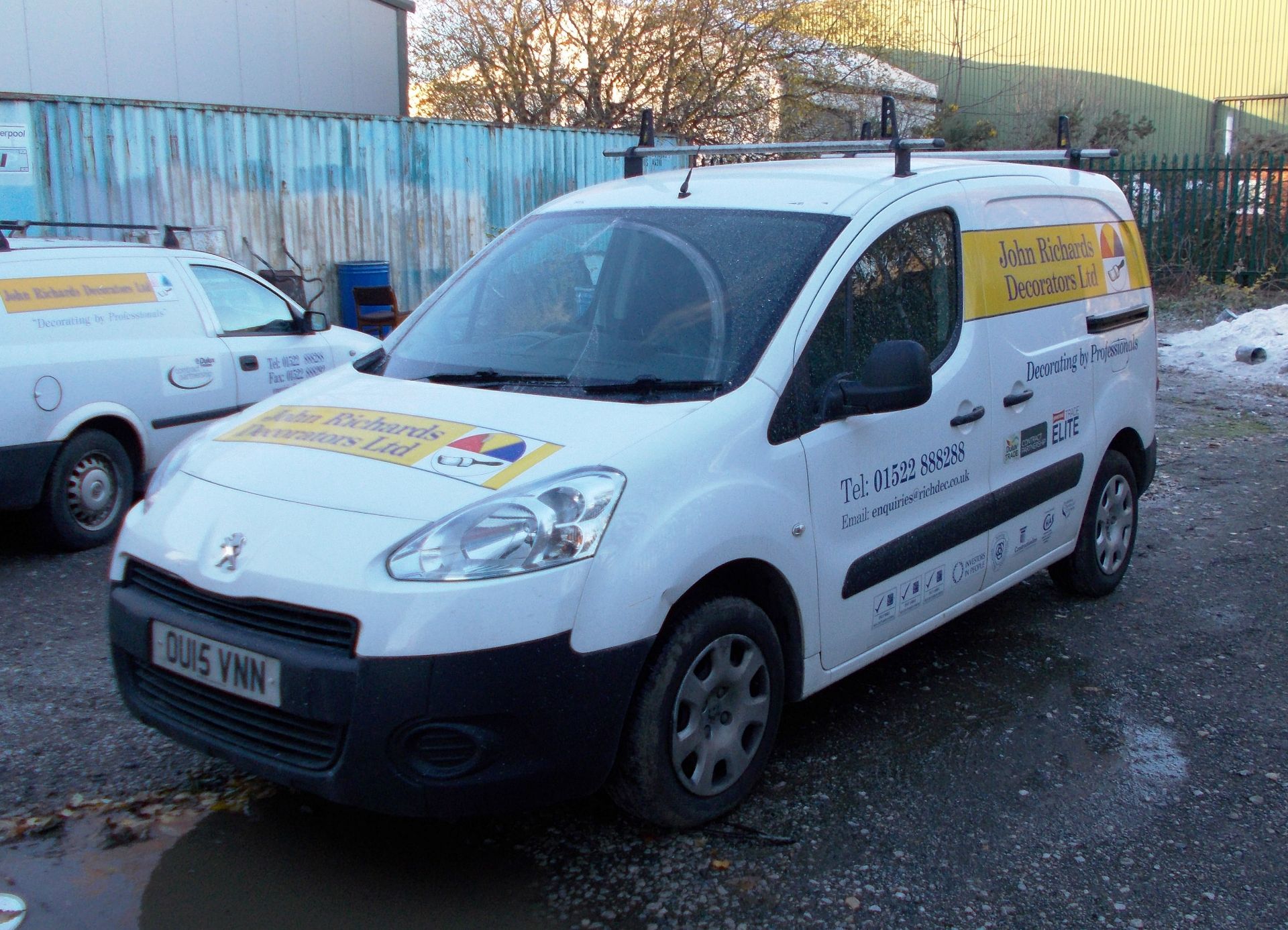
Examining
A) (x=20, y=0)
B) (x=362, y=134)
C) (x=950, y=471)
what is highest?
(x=20, y=0)

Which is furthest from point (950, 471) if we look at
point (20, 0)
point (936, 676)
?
A: point (20, 0)

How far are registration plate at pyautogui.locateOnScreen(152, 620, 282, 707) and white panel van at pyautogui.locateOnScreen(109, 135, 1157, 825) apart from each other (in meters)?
0.01

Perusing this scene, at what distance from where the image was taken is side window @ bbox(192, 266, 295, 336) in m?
7.18

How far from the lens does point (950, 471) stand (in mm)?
4109

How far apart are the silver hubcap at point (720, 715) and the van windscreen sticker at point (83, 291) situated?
14.5 feet

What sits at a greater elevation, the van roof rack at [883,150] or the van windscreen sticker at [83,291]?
the van roof rack at [883,150]

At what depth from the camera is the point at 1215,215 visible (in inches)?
664

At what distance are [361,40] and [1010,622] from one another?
13.9 m

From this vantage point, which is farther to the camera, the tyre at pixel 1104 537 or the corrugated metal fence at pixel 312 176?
the corrugated metal fence at pixel 312 176

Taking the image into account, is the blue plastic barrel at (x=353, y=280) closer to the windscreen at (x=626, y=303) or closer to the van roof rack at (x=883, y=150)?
the van roof rack at (x=883, y=150)

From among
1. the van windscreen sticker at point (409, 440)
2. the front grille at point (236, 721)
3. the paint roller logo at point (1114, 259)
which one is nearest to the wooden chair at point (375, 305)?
the paint roller logo at point (1114, 259)

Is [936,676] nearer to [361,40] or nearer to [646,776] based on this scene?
[646,776]

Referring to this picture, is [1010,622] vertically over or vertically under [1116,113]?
under

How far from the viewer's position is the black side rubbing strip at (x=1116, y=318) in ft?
16.5
